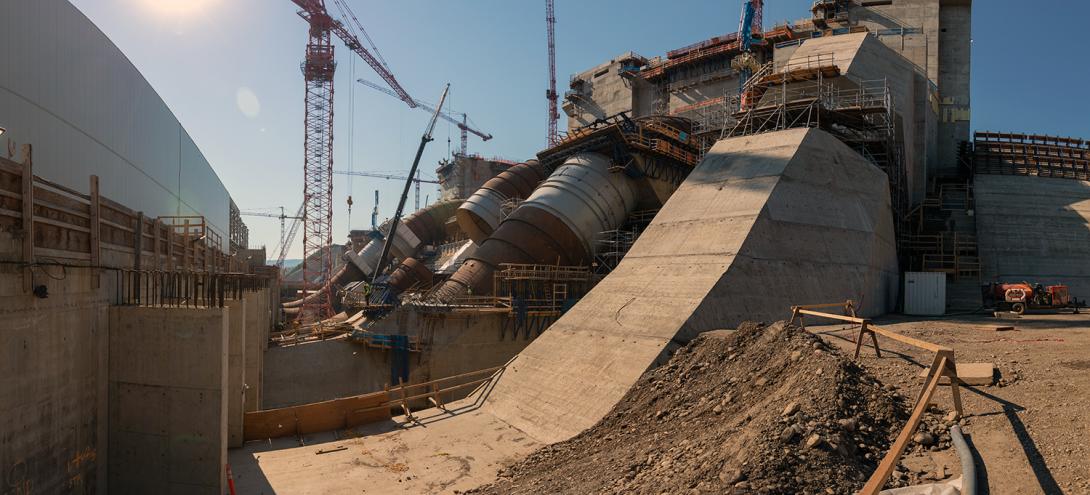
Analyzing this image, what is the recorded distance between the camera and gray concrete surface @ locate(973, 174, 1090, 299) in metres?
24.4

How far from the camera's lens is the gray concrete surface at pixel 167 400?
391 inches

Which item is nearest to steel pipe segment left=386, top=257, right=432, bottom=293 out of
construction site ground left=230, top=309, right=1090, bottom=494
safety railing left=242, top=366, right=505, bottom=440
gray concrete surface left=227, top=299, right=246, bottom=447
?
safety railing left=242, top=366, right=505, bottom=440

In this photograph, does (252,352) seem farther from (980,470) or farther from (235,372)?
(980,470)

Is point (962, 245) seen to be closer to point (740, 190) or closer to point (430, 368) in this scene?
point (740, 190)

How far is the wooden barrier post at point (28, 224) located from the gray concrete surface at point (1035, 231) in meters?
30.7

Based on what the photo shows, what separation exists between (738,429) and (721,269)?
8.42m

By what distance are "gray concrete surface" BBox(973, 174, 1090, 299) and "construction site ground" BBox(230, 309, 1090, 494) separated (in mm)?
8699

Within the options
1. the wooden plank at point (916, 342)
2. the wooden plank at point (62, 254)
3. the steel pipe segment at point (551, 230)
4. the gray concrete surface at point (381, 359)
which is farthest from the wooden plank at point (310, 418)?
the wooden plank at point (916, 342)

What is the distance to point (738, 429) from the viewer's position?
25.2 feet

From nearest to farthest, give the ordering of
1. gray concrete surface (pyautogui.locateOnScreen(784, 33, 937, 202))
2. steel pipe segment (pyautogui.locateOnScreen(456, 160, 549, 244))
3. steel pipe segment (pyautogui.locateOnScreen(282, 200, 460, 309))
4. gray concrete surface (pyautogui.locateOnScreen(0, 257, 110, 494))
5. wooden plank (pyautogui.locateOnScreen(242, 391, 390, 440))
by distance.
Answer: gray concrete surface (pyautogui.locateOnScreen(0, 257, 110, 494)) → wooden plank (pyautogui.locateOnScreen(242, 391, 390, 440)) → gray concrete surface (pyautogui.locateOnScreen(784, 33, 937, 202)) → steel pipe segment (pyautogui.locateOnScreen(456, 160, 549, 244)) → steel pipe segment (pyautogui.locateOnScreen(282, 200, 460, 309))

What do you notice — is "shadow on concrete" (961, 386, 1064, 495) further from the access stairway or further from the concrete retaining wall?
the concrete retaining wall

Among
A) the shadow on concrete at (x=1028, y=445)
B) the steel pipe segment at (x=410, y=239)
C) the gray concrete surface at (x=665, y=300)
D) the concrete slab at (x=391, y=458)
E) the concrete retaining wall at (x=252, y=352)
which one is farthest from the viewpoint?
the steel pipe segment at (x=410, y=239)

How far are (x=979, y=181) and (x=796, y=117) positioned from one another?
52.4ft

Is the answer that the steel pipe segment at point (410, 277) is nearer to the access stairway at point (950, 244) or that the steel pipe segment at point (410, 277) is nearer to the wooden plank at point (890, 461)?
the access stairway at point (950, 244)
